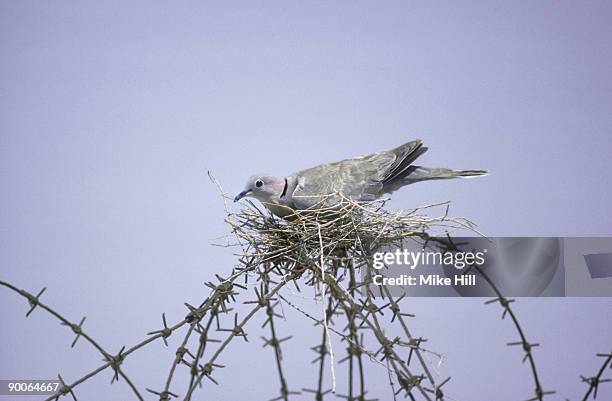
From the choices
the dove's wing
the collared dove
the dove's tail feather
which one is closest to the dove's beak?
the collared dove

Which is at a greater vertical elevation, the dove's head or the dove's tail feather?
the dove's tail feather

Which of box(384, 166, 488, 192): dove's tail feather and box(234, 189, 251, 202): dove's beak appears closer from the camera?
box(234, 189, 251, 202): dove's beak

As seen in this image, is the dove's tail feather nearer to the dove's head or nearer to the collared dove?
the collared dove

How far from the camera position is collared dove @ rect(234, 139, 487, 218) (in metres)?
1.92

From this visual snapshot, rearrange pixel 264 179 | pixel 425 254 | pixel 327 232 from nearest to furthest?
1. pixel 327 232
2. pixel 264 179
3. pixel 425 254

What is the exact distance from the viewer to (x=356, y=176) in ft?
6.68

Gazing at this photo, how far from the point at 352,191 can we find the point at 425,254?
0.56 m

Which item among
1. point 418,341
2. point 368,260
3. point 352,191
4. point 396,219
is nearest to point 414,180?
point 352,191

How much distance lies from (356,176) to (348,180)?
0.11ft

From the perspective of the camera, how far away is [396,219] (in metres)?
1.76

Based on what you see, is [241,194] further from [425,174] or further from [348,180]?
[425,174]

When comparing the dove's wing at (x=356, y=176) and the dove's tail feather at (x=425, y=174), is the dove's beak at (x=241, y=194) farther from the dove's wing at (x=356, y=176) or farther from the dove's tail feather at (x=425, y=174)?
the dove's tail feather at (x=425, y=174)

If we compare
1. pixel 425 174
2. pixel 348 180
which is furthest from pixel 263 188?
pixel 425 174

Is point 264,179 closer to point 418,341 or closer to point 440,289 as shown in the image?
point 418,341
